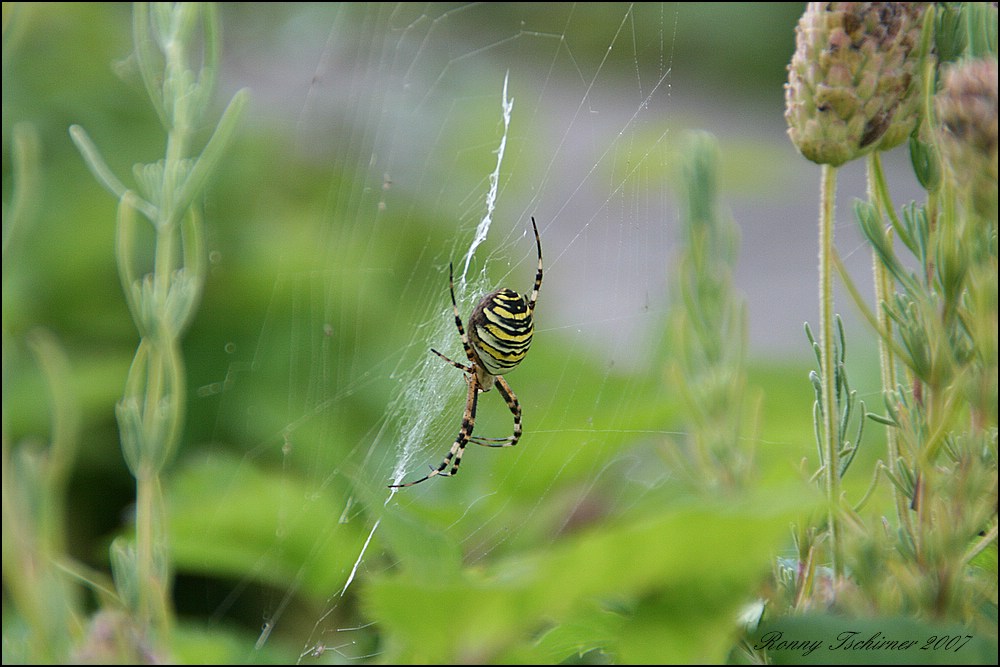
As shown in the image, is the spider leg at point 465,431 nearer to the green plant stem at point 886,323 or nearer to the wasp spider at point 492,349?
the wasp spider at point 492,349

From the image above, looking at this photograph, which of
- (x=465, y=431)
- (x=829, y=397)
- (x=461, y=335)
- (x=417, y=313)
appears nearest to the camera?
(x=829, y=397)

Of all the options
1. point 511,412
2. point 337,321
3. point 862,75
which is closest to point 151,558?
point 862,75

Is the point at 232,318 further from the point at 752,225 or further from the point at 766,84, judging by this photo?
the point at 766,84

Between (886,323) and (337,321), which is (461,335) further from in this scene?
(886,323)

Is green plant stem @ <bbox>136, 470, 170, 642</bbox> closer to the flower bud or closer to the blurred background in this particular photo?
the blurred background

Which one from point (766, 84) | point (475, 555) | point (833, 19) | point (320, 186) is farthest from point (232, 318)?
point (766, 84)
